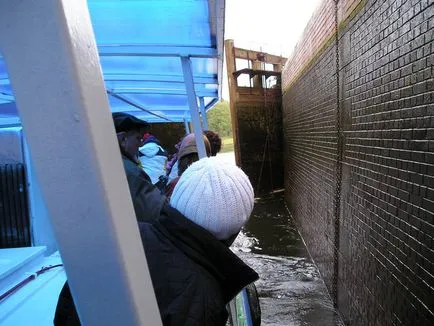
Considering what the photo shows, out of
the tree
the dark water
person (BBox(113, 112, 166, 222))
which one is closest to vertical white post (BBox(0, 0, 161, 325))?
person (BBox(113, 112, 166, 222))

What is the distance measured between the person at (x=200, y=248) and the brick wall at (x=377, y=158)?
5.13 feet

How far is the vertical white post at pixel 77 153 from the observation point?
0.50 m

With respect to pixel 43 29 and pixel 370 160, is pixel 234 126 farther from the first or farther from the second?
pixel 43 29

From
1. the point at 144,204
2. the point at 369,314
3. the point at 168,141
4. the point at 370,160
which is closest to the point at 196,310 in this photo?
the point at 144,204

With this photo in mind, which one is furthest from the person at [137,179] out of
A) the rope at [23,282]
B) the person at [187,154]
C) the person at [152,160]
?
the person at [152,160]

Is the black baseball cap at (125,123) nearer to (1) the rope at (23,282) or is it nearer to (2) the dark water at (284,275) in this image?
(1) the rope at (23,282)

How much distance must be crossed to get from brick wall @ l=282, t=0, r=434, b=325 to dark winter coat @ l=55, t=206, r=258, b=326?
64.3 inches

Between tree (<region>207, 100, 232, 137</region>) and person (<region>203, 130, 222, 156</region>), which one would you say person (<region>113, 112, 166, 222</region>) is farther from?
tree (<region>207, 100, 232, 137</region>)

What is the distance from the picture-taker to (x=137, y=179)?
90.0 inches

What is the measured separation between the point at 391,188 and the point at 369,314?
1.37m

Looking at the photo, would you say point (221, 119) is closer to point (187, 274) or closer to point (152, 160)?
point (152, 160)

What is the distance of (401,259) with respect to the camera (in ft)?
8.37

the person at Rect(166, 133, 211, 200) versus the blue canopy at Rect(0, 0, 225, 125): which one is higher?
the blue canopy at Rect(0, 0, 225, 125)

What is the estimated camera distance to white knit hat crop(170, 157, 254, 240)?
3.69ft
